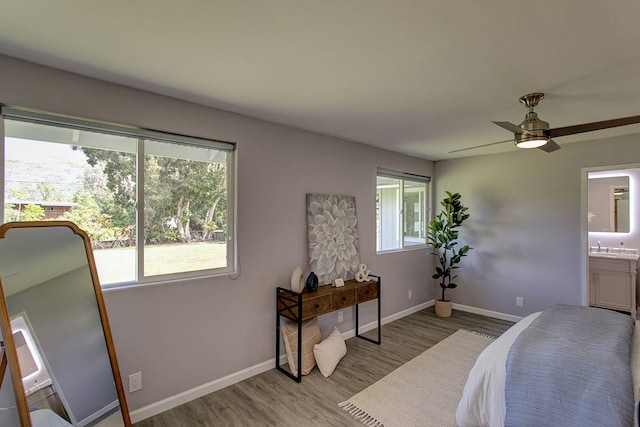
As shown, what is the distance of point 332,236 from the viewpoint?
3496mm

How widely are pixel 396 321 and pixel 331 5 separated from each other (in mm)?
3930

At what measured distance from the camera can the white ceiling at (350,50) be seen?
1379mm

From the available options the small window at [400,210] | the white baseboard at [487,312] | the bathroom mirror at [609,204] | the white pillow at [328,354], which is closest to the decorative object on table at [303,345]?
the white pillow at [328,354]

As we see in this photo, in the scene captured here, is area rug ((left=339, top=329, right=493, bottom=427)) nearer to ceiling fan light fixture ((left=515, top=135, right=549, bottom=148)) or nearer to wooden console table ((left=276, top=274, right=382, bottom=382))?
wooden console table ((left=276, top=274, right=382, bottom=382))

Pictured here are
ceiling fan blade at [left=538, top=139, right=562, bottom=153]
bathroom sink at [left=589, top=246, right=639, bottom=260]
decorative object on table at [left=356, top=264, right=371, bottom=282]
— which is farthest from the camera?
bathroom sink at [left=589, top=246, right=639, bottom=260]

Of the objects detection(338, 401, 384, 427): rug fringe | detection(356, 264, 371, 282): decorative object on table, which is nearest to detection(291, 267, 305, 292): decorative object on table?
detection(356, 264, 371, 282): decorative object on table

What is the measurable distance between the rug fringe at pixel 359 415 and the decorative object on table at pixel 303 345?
0.55 metres

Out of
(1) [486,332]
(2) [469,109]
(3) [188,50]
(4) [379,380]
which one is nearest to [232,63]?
(3) [188,50]

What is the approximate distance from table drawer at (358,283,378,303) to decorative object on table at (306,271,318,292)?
593 millimetres

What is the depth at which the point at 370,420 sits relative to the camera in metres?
2.24

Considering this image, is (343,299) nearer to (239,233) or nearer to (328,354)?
(328,354)

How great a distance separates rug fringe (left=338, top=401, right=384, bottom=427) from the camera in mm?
2215

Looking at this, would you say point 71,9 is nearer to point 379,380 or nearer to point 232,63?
point 232,63

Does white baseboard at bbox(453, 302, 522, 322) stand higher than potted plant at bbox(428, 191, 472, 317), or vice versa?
potted plant at bbox(428, 191, 472, 317)
